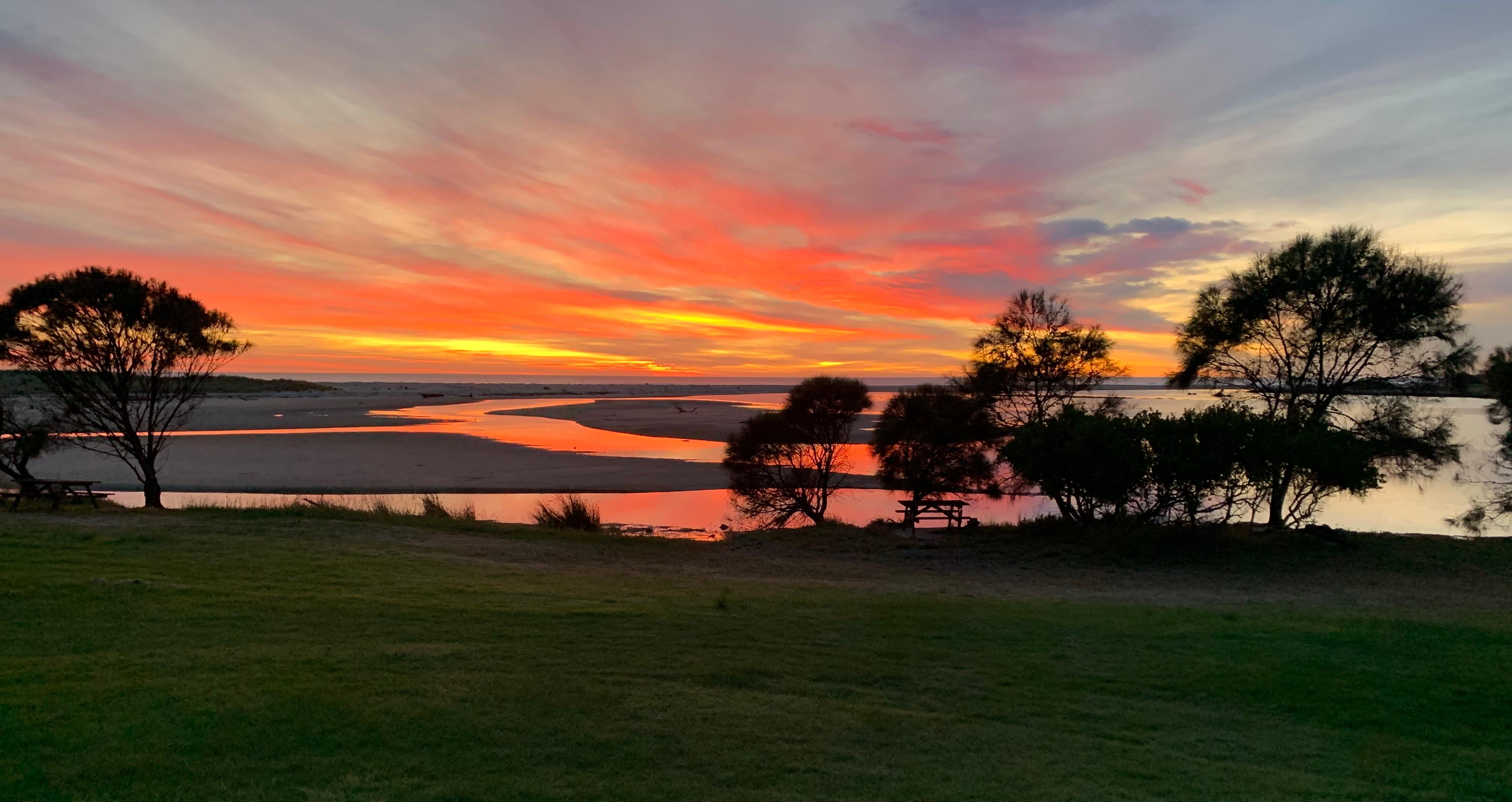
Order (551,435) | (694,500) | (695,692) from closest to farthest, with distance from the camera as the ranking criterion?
(695,692), (694,500), (551,435)

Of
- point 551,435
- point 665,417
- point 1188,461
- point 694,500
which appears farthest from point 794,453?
point 665,417

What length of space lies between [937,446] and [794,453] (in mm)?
5192

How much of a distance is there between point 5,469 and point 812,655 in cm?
2717

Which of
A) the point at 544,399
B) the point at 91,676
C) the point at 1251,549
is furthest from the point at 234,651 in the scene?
the point at 544,399

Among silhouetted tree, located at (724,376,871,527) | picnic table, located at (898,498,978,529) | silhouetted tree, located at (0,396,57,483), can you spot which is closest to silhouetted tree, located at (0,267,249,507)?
silhouetted tree, located at (0,396,57,483)

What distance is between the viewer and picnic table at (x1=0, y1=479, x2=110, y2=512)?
21.4 m

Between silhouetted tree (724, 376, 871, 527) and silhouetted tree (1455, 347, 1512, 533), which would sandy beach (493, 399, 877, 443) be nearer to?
silhouetted tree (724, 376, 871, 527)

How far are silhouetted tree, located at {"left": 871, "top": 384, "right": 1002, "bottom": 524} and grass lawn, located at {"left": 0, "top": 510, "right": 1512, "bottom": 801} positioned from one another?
1424 centimetres

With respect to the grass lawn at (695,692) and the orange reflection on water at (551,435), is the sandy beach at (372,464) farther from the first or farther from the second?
the grass lawn at (695,692)

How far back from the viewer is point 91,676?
7215 mm

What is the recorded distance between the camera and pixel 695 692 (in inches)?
301

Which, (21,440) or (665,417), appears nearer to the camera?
(21,440)

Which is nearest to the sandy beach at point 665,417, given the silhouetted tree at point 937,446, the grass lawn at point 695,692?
the silhouetted tree at point 937,446

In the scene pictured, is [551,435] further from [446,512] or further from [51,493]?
[51,493]
